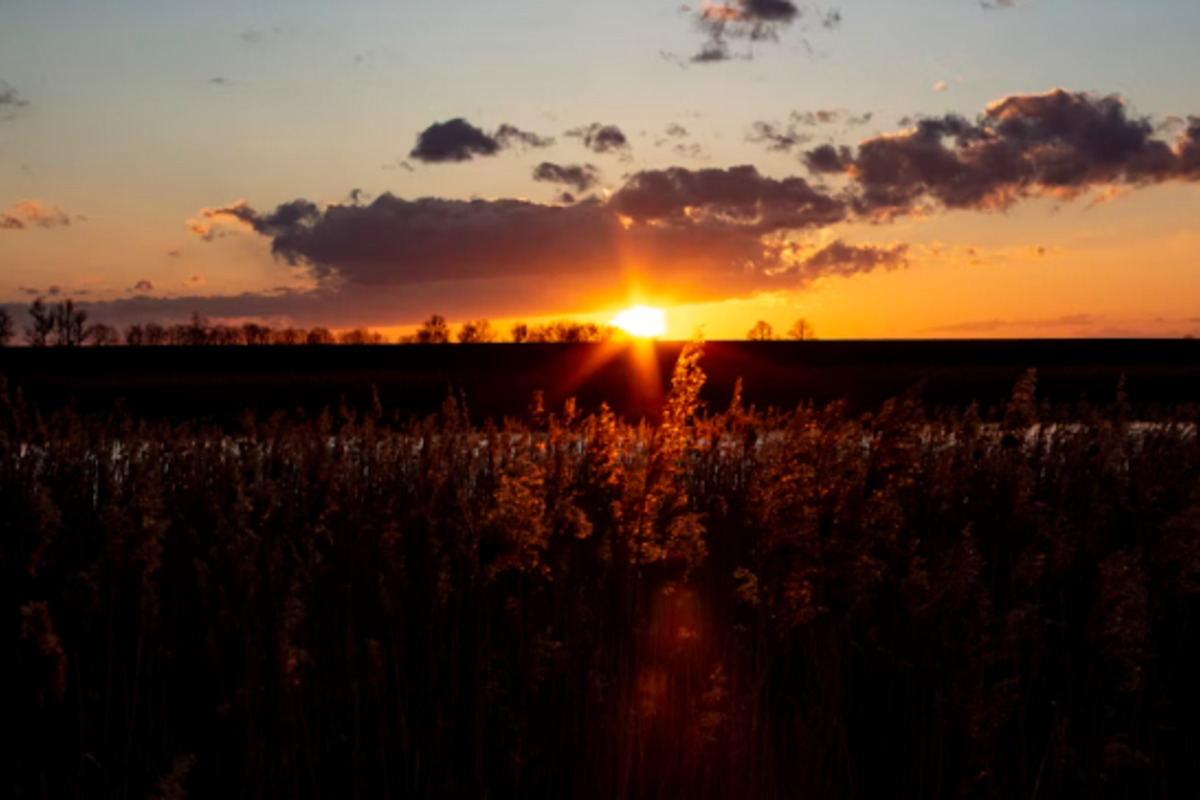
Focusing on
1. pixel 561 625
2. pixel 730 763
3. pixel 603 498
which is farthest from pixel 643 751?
pixel 603 498

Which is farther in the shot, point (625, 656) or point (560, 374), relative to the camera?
point (560, 374)

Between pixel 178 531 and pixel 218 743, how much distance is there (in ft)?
11.2

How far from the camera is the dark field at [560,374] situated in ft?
114

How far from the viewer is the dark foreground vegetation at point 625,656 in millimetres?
3939

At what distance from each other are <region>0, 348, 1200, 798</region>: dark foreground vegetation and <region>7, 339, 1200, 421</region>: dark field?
52.4ft

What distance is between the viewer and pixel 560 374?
44.5 metres

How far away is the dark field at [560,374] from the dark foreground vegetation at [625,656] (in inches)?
629

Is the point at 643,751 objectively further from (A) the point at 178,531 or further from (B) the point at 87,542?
(B) the point at 87,542

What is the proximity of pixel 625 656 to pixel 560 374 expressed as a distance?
3994cm

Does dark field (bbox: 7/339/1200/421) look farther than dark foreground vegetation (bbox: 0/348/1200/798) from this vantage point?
Yes

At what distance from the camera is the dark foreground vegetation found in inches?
155

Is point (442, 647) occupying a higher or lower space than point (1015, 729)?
higher

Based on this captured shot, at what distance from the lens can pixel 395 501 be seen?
30.1 feet

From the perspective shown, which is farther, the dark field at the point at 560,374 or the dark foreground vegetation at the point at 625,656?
the dark field at the point at 560,374
